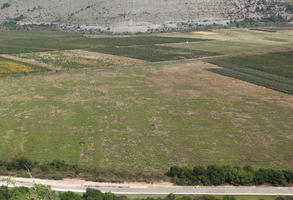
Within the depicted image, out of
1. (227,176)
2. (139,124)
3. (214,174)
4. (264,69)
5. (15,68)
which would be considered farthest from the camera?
(264,69)

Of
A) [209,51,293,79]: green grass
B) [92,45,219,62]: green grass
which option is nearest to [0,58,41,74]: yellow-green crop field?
[92,45,219,62]: green grass

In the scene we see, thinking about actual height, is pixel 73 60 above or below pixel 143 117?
above

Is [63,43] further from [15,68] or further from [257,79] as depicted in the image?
[257,79]

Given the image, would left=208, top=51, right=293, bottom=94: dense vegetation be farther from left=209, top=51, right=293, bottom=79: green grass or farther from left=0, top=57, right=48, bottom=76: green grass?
left=0, top=57, right=48, bottom=76: green grass

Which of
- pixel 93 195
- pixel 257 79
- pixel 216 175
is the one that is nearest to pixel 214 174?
pixel 216 175

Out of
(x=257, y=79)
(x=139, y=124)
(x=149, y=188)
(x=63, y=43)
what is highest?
(x=63, y=43)

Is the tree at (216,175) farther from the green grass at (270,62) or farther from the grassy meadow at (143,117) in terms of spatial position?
the green grass at (270,62)
